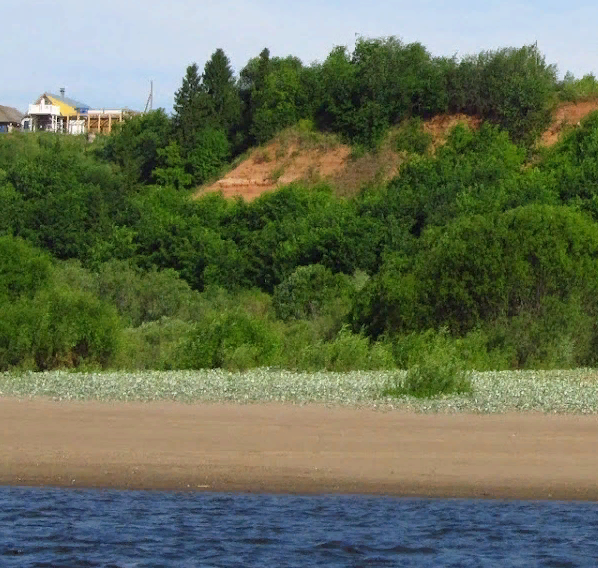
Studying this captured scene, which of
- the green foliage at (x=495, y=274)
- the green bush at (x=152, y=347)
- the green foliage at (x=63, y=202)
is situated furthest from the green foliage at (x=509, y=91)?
the green bush at (x=152, y=347)

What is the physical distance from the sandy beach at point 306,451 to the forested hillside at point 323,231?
17.2ft

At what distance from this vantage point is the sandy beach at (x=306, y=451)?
12695 mm

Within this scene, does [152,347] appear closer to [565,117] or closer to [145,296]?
[145,296]

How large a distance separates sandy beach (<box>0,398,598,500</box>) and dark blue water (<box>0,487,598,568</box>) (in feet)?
1.31

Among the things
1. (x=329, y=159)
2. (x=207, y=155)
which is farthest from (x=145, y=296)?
(x=207, y=155)

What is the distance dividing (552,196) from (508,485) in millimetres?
34973

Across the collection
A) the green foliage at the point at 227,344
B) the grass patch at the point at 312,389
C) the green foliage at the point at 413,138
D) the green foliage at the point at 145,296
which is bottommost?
the grass patch at the point at 312,389

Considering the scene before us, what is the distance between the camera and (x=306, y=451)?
46.6 ft

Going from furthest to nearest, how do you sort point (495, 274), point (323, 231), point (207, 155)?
point (207, 155)
point (323, 231)
point (495, 274)

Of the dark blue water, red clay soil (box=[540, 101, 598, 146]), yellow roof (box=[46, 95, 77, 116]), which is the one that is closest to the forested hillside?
red clay soil (box=[540, 101, 598, 146])

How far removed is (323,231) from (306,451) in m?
34.2

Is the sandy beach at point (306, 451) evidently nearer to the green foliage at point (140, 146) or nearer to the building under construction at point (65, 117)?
the green foliage at point (140, 146)

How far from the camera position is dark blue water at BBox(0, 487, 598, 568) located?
35.2 ft

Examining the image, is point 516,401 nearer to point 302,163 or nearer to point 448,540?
point 448,540
